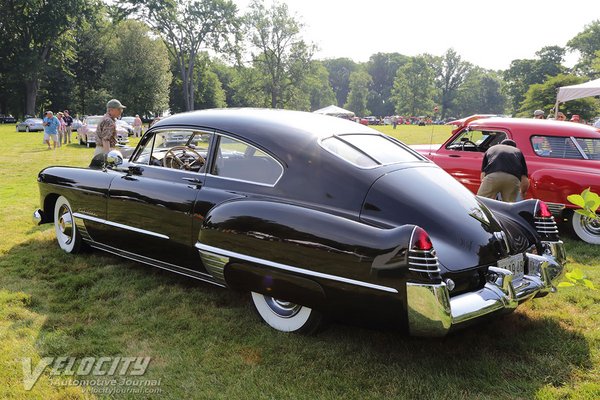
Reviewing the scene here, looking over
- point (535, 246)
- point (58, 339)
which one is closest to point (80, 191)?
point (58, 339)

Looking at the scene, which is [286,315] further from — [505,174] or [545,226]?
[505,174]

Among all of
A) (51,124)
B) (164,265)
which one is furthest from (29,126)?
(164,265)

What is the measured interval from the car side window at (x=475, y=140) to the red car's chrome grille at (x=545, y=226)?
3.47 m

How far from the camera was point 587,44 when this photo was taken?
7031 centimetres

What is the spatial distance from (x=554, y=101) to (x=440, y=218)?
33.6 m

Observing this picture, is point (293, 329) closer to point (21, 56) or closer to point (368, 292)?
point (368, 292)

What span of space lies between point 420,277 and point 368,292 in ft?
1.02

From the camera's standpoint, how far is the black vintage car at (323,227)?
2660mm

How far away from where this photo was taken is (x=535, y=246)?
140 inches

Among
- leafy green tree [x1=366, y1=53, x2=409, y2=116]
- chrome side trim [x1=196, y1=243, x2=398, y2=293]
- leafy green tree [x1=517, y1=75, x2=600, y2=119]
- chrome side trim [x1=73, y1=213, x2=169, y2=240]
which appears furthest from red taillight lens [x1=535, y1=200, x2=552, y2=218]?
leafy green tree [x1=366, y1=53, x2=409, y2=116]

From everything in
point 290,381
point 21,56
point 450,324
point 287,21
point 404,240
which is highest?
point 287,21

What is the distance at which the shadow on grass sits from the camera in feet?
8.98

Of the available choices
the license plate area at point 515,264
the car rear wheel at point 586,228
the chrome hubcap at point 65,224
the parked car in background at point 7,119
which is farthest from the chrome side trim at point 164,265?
the parked car in background at point 7,119

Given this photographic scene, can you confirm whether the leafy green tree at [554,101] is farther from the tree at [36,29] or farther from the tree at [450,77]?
the tree at [450,77]
